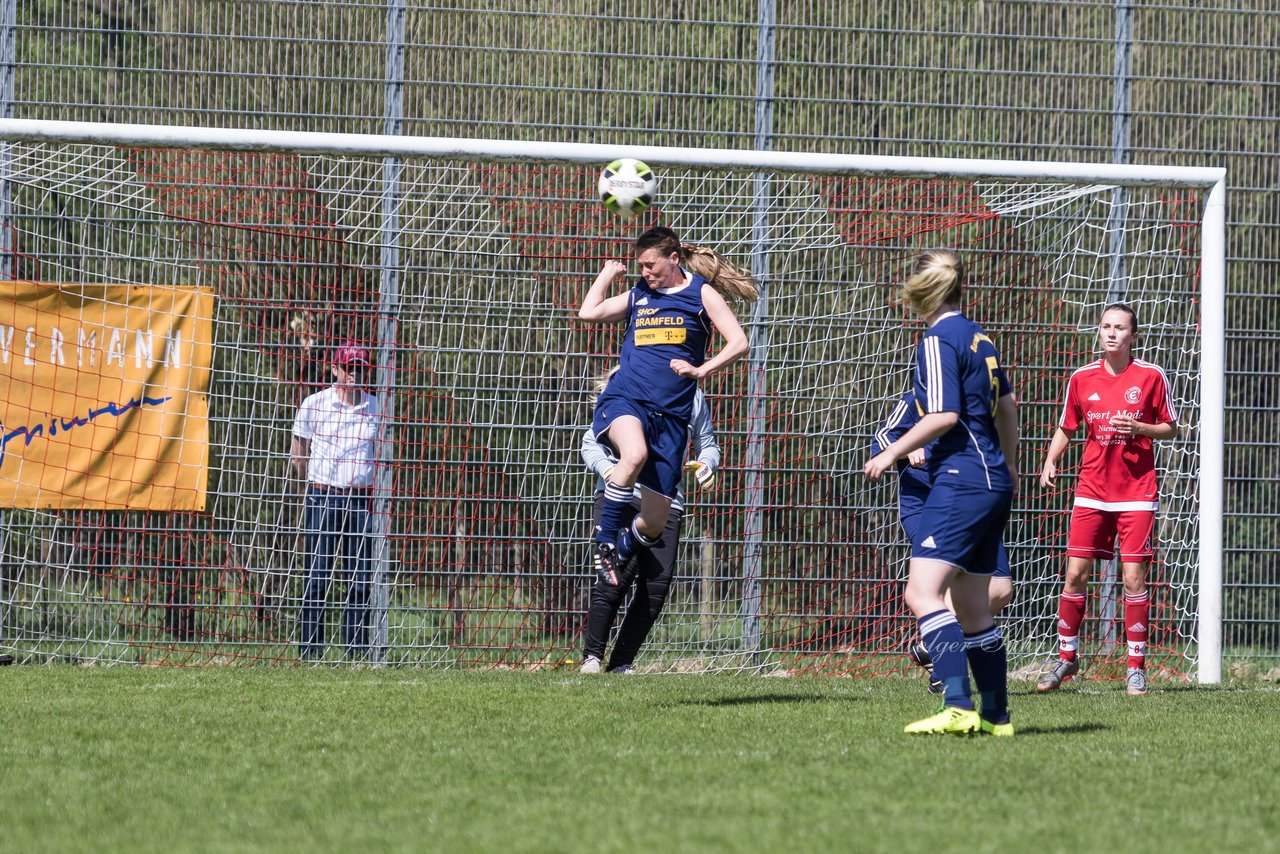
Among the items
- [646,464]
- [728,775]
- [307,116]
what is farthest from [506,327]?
[728,775]

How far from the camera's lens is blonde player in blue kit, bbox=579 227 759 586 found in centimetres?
699

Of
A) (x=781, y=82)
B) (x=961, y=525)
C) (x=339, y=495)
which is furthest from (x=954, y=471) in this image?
(x=781, y=82)

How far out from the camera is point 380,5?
10133mm

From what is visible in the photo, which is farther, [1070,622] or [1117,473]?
[1070,622]

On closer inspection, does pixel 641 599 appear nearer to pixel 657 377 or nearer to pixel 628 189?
pixel 657 377

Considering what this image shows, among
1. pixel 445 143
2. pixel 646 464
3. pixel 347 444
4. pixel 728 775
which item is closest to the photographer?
pixel 728 775

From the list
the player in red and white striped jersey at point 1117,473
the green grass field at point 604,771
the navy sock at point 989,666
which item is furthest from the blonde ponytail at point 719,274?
the navy sock at point 989,666

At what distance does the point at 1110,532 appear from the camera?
26.0ft

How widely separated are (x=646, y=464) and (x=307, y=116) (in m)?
4.52

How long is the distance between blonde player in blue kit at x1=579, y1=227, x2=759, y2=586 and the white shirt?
2454 mm

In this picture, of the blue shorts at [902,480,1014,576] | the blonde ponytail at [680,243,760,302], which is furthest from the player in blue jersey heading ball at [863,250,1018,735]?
the blonde ponytail at [680,243,760,302]

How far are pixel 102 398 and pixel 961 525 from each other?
5.78 m

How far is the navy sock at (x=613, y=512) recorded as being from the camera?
24.4 feet

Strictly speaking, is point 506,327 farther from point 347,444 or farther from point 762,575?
point 762,575
